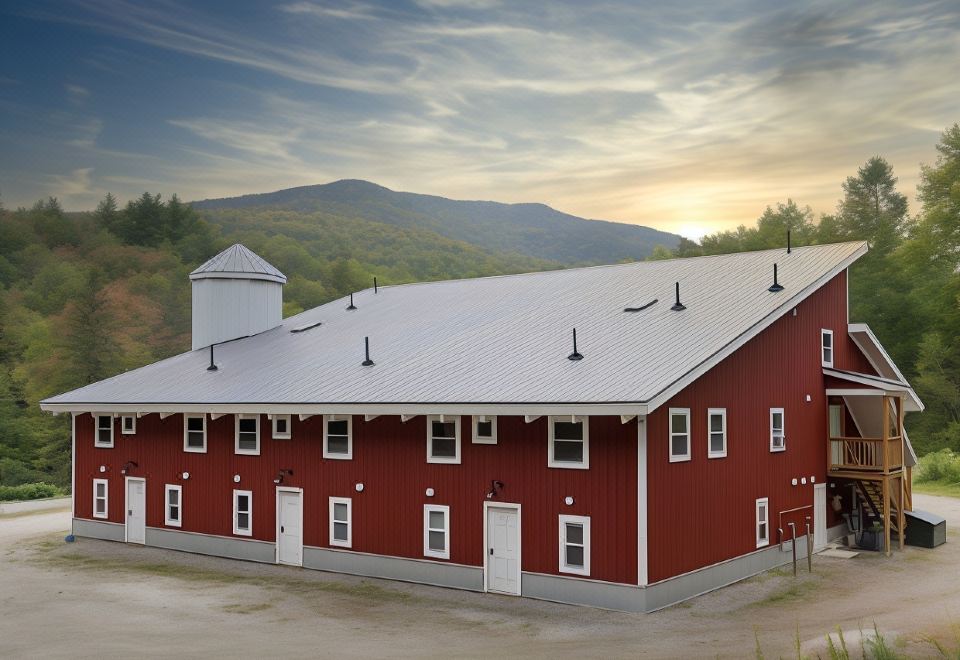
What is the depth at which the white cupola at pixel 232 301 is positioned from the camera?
3588cm

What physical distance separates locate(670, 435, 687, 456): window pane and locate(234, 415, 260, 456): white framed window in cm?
1197

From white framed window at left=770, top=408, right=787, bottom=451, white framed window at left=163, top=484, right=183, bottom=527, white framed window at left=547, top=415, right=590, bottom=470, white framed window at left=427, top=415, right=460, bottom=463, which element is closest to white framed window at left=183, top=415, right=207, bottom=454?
white framed window at left=163, top=484, right=183, bottom=527

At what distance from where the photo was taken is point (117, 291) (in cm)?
7350

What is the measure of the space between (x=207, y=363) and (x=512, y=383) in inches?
572

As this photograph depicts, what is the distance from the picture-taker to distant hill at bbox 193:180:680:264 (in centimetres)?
16138

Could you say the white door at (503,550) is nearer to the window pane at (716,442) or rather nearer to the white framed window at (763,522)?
the window pane at (716,442)

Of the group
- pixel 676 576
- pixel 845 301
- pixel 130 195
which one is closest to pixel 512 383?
pixel 676 576

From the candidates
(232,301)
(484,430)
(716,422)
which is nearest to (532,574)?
(484,430)

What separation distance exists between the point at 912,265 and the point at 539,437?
4467cm

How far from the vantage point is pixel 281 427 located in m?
26.0

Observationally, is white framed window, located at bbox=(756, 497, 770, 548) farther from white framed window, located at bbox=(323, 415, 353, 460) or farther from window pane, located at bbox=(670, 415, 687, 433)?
white framed window, located at bbox=(323, 415, 353, 460)

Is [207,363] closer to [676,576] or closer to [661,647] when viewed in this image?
[676,576]

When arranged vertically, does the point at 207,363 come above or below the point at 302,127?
below

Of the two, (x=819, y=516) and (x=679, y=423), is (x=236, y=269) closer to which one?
(x=679, y=423)
